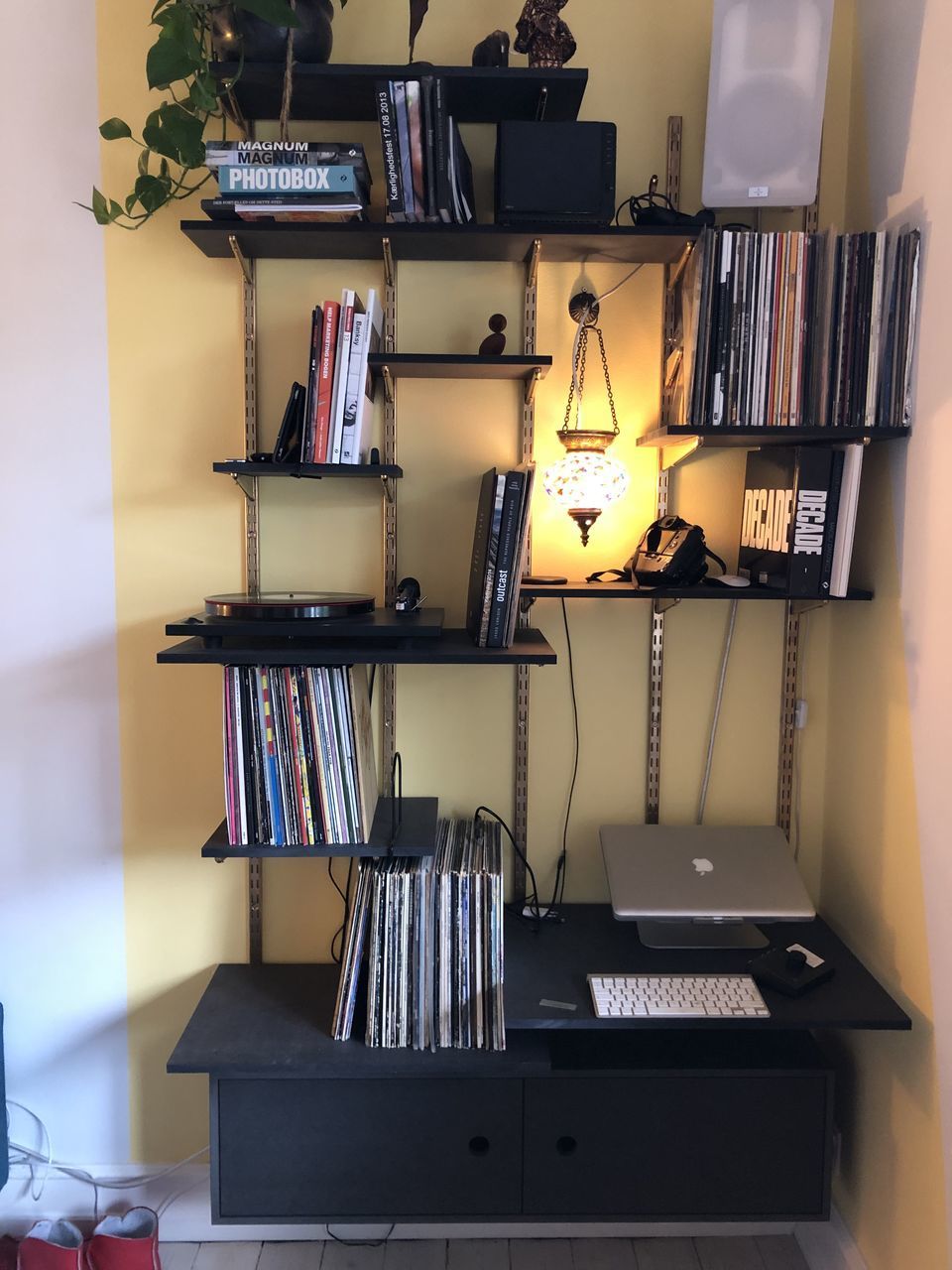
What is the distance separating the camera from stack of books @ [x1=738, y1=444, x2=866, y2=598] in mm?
1589

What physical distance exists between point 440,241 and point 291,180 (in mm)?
298

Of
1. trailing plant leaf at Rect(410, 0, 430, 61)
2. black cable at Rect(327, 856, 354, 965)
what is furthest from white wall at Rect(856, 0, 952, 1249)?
black cable at Rect(327, 856, 354, 965)

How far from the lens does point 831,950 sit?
1.77m

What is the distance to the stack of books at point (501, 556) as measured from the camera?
61.4 inches

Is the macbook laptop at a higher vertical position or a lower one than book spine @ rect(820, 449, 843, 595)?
lower

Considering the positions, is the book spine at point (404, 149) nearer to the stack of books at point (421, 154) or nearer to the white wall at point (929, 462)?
the stack of books at point (421, 154)

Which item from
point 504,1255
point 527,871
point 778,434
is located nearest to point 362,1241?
point 504,1255

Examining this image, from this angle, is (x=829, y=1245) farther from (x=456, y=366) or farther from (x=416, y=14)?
(x=416, y=14)

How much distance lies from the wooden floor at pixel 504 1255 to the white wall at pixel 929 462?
2.14ft

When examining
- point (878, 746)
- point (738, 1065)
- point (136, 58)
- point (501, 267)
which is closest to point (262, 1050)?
point (738, 1065)

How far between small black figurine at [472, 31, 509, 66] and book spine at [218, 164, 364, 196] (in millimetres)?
339

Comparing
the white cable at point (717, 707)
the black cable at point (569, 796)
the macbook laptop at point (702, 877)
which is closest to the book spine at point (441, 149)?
the black cable at point (569, 796)

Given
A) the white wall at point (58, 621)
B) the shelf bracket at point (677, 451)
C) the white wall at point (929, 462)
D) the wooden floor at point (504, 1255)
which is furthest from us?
the wooden floor at point (504, 1255)

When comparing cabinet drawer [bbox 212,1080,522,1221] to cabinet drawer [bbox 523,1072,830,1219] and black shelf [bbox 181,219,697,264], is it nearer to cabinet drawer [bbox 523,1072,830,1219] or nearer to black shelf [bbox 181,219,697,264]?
cabinet drawer [bbox 523,1072,830,1219]
